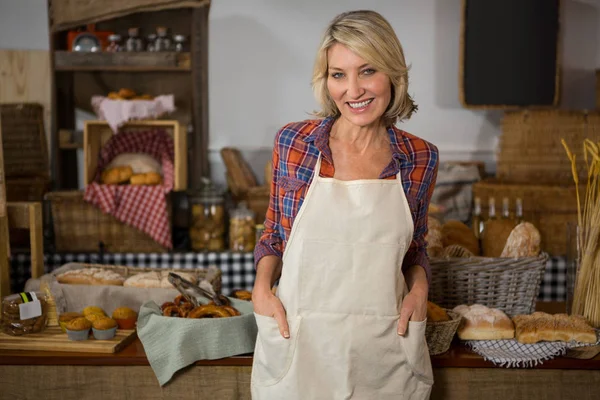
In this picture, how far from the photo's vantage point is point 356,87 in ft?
6.41

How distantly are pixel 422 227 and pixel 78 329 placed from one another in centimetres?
120

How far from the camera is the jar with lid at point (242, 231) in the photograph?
468cm

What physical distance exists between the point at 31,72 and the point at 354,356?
14.0 feet

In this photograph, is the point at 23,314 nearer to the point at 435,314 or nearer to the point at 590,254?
the point at 435,314

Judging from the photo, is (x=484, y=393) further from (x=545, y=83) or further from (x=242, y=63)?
(x=242, y=63)

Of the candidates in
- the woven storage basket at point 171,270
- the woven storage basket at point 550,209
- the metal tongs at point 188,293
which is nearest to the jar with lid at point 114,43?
the woven storage basket at point 171,270

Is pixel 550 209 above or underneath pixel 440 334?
above

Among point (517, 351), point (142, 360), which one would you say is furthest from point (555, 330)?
point (142, 360)

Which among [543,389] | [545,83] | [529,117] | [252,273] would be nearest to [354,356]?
[543,389]

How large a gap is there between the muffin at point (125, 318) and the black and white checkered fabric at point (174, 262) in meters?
1.93

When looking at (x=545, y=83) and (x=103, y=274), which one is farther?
(x=545, y=83)

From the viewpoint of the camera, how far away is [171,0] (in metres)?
5.14

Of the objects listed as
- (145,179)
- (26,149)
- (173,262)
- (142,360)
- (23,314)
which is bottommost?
(173,262)

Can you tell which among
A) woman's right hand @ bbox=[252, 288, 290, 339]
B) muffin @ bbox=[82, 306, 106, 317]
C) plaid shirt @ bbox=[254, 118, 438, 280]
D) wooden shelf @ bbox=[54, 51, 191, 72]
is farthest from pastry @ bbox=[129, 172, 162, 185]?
woman's right hand @ bbox=[252, 288, 290, 339]
